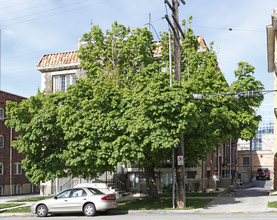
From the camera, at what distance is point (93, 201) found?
788 inches

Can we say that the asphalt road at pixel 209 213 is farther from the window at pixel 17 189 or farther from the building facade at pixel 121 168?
the window at pixel 17 189

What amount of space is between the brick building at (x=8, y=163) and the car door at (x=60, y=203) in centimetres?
2334

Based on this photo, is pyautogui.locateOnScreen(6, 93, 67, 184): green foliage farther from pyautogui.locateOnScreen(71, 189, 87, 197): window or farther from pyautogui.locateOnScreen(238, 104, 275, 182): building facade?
pyautogui.locateOnScreen(238, 104, 275, 182): building facade

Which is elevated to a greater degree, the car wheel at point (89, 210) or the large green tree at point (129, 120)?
the large green tree at point (129, 120)

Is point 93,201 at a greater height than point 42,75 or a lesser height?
lesser

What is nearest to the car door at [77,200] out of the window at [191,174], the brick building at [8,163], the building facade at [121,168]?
the building facade at [121,168]

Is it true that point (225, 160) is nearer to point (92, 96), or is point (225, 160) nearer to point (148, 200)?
point (148, 200)

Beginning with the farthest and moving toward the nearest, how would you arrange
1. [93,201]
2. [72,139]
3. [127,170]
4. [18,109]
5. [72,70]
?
[72,70] < [127,170] < [18,109] < [72,139] < [93,201]

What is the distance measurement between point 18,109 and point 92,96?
15.0 feet

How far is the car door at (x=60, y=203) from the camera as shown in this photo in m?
20.3

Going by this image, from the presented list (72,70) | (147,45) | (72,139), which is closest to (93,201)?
(72,139)

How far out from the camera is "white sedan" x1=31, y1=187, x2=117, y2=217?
19984 mm

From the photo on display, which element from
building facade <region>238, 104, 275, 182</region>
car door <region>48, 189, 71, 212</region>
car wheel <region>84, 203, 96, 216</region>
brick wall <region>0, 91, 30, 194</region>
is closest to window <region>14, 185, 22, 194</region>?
brick wall <region>0, 91, 30, 194</region>

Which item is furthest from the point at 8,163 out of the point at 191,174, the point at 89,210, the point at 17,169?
the point at 89,210
